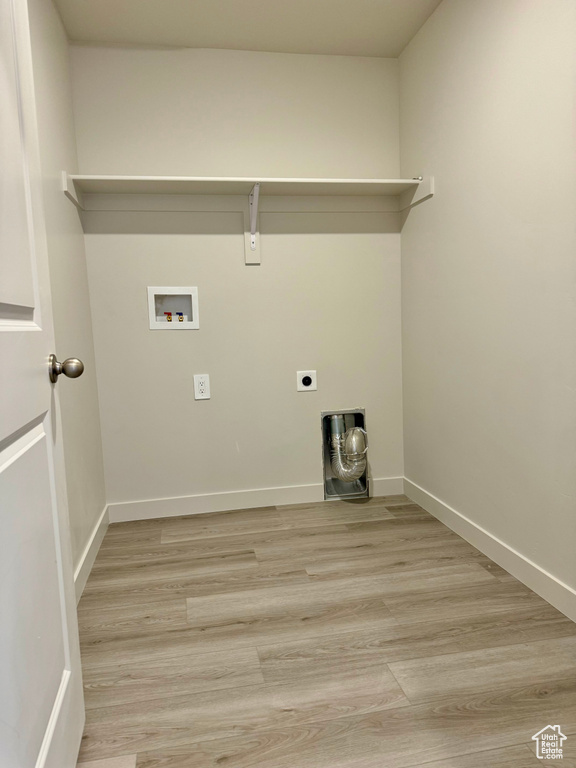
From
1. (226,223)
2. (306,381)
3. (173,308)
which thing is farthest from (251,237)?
(306,381)

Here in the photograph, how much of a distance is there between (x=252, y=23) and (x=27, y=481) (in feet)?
7.60

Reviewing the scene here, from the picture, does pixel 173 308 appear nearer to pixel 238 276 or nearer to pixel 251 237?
pixel 238 276

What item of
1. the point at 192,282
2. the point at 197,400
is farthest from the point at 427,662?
the point at 192,282

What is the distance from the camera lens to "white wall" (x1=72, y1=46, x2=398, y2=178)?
8.11 feet

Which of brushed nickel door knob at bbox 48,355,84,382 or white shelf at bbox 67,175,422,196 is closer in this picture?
brushed nickel door knob at bbox 48,355,84,382

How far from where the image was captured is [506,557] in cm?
203

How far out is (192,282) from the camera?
2.65m

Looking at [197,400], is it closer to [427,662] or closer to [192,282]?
[192,282]

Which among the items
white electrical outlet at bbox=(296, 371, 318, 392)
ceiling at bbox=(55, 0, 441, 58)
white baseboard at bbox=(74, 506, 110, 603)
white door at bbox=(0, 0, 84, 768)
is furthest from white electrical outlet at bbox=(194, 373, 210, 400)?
ceiling at bbox=(55, 0, 441, 58)

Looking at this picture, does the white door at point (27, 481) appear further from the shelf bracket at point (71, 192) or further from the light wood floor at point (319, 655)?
the shelf bracket at point (71, 192)

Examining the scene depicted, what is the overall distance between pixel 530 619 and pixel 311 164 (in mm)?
2267

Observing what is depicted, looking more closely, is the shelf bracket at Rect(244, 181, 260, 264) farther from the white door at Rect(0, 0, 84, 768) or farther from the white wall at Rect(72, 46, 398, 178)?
the white door at Rect(0, 0, 84, 768)

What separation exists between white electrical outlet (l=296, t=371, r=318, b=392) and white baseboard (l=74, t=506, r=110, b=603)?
47.0 inches

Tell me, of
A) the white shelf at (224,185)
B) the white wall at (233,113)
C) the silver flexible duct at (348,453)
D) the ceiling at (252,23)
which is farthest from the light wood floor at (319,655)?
the ceiling at (252,23)
